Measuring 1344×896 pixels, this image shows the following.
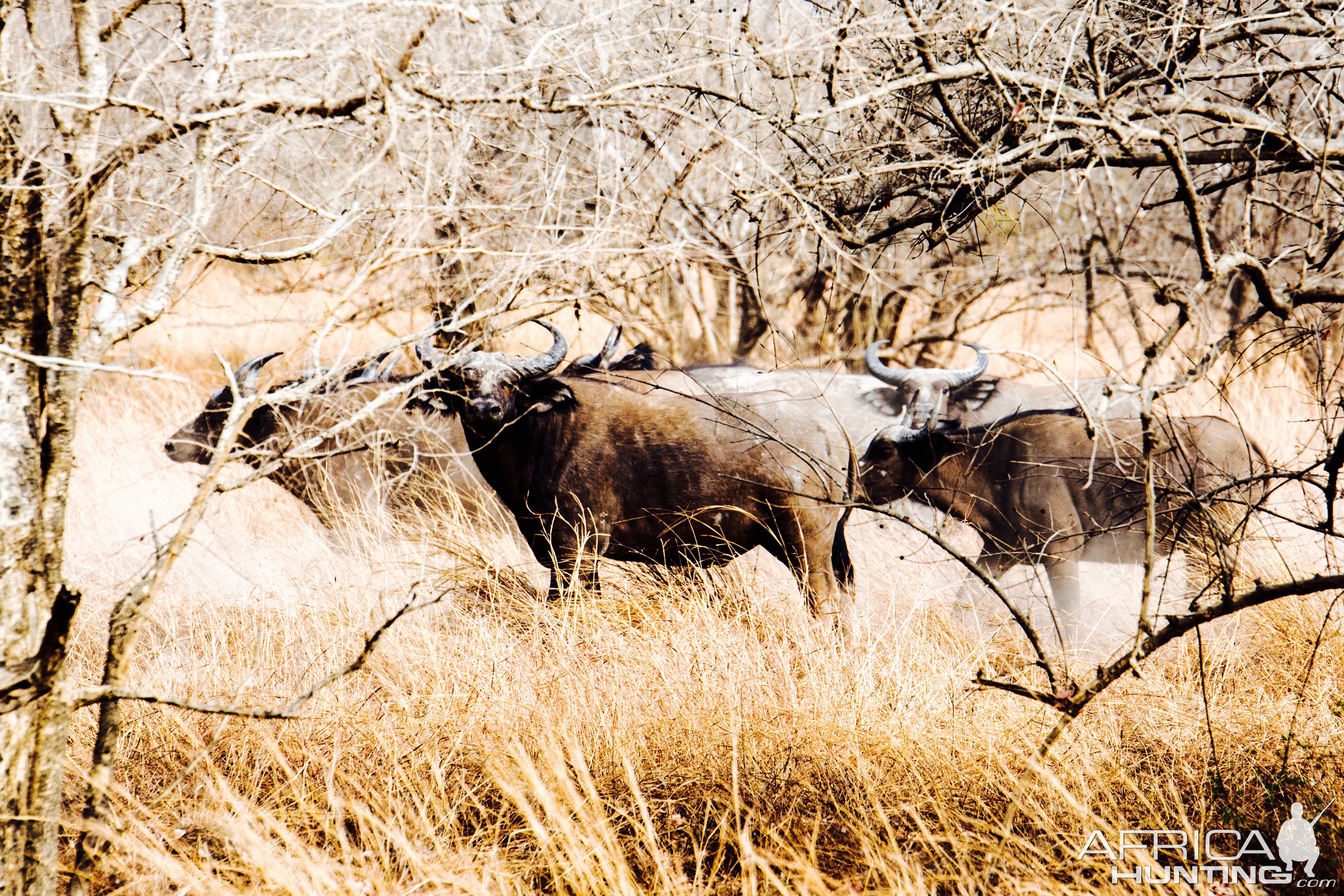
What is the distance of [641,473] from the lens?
15.9 ft

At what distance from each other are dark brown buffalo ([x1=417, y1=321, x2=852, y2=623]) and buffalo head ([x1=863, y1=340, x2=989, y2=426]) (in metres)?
Result: 1.61

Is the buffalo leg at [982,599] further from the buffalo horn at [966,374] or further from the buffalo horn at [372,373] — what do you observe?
the buffalo horn at [372,373]

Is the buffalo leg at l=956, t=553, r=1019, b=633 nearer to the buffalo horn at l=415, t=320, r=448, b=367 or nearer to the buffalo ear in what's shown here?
the buffalo ear

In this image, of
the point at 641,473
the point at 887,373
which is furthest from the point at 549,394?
the point at 887,373

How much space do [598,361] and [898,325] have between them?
6148 millimetres

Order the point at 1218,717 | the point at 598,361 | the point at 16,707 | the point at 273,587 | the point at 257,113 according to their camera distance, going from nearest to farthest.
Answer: the point at 16,707
the point at 257,113
the point at 1218,717
the point at 273,587
the point at 598,361

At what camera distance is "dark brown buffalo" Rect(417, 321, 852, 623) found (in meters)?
4.70

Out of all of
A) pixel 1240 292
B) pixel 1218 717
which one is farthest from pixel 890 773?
pixel 1240 292

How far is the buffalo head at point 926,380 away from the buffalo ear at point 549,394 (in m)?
Answer: 2.13

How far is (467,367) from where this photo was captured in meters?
4.97

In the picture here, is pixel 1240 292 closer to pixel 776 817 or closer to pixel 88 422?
pixel 776 817

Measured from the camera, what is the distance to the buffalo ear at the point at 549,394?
16.6ft

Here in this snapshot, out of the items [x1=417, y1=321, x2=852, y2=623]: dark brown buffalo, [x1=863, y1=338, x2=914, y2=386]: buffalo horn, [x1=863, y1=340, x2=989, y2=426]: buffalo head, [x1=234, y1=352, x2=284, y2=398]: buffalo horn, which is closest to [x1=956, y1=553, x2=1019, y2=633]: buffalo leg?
[x1=417, y1=321, x2=852, y2=623]: dark brown buffalo

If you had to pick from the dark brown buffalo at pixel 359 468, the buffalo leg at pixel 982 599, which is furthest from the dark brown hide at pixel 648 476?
the dark brown buffalo at pixel 359 468
